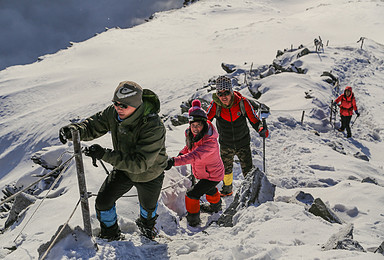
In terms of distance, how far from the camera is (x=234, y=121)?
5.32 m

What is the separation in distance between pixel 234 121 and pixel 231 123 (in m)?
0.07

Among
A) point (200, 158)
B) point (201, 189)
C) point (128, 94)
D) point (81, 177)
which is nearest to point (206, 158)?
point (200, 158)

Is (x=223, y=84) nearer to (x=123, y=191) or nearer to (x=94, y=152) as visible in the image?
(x=123, y=191)

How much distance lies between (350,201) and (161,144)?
11.9ft

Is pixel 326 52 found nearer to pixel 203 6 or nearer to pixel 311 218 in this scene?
pixel 311 218

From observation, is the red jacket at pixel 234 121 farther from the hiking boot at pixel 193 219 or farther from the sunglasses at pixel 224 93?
the hiking boot at pixel 193 219

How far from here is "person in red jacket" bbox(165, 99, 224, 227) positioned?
4344 millimetres

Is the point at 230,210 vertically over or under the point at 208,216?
over

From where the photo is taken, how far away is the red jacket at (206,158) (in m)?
4.28

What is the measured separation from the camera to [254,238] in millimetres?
2996

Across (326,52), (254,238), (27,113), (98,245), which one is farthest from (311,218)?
(27,113)

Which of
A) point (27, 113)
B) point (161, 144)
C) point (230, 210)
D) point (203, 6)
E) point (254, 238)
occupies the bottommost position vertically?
point (27, 113)

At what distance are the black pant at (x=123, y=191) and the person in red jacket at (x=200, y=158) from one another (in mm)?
779

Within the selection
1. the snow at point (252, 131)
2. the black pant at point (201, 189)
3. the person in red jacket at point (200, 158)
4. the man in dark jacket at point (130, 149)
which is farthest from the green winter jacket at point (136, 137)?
the black pant at point (201, 189)
